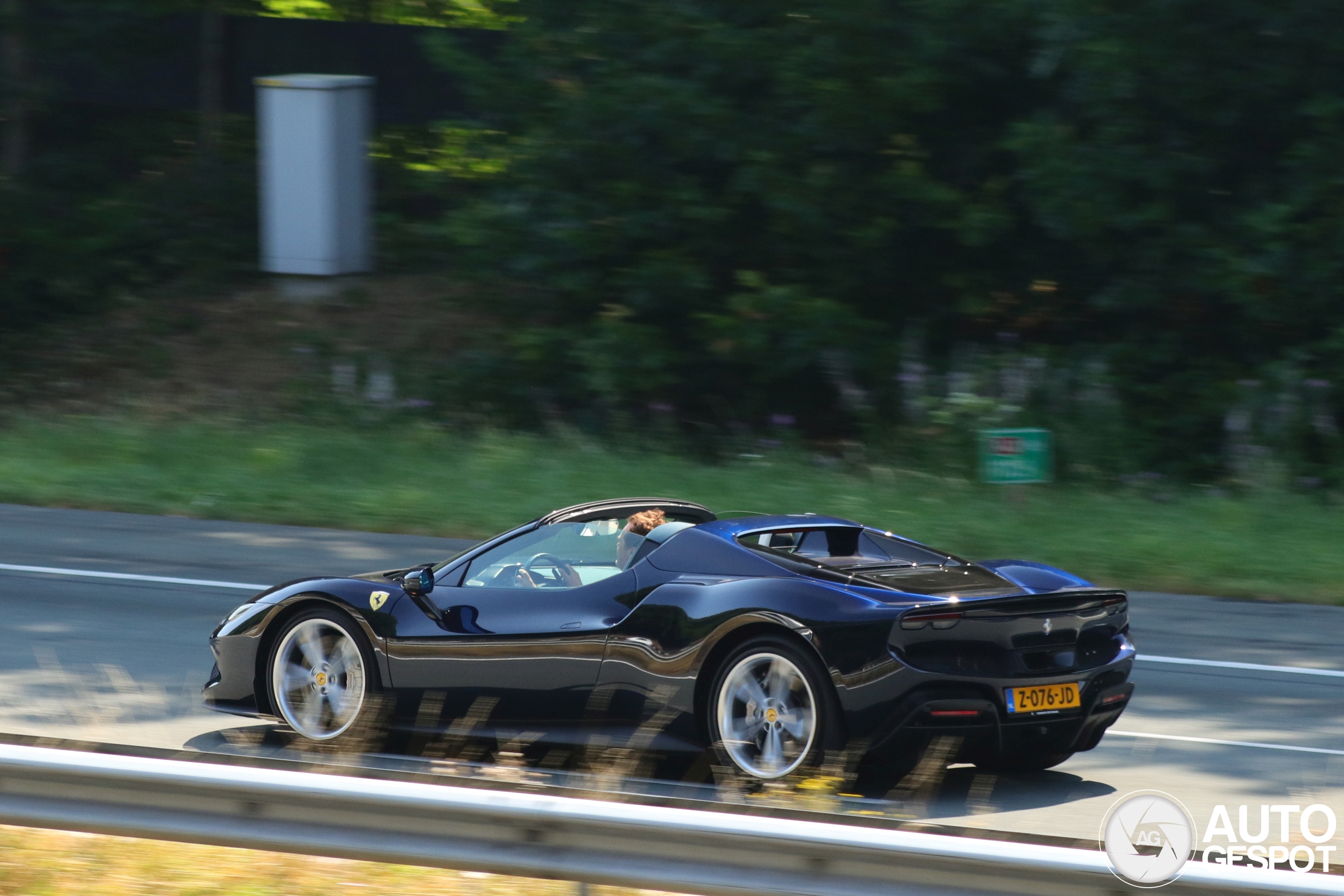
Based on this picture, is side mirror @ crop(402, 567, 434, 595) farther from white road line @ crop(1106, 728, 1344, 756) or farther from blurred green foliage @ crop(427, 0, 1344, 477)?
blurred green foliage @ crop(427, 0, 1344, 477)

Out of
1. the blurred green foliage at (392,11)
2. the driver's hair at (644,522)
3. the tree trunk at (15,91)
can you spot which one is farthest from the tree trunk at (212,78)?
the driver's hair at (644,522)

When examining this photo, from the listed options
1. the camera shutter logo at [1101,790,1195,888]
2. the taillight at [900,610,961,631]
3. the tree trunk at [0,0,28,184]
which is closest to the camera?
the camera shutter logo at [1101,790,1195,888]

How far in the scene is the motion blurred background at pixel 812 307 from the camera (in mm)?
15859

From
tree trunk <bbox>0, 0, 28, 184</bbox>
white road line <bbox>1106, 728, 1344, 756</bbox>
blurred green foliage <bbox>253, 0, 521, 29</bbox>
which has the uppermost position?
blurred green foliage <bbox>253, 0, 521, 29</bbox>

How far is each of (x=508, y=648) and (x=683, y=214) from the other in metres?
12.7

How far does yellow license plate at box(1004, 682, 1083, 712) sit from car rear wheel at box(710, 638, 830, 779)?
0.68 m

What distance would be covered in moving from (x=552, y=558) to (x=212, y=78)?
21950 millimetres

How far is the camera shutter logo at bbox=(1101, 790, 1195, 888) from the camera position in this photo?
3.65 meters

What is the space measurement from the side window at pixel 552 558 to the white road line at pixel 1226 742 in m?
2.49

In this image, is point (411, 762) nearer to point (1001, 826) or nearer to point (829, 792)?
point (829, 792)

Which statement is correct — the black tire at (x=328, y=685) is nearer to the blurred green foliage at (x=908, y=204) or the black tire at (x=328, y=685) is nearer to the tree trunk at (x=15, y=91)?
the blurred green foliage at (x=908, y=204)

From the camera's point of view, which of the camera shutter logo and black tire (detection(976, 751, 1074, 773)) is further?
black tire (detection(976, 751, 1074, 773))

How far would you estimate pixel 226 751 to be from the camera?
7.14 meters

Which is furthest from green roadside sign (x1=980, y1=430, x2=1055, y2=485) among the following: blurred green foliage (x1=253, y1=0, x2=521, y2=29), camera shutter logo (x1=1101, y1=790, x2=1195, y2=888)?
blurred green foliage (x1=253, y1=0, x2=521, y2=29)
